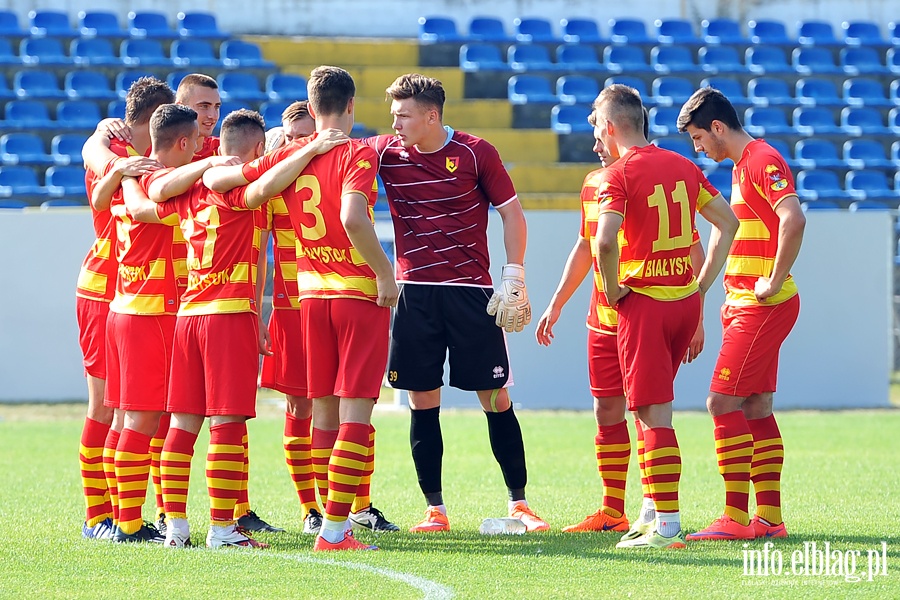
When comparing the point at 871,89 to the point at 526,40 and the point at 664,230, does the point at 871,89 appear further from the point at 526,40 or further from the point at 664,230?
the point at 664,230

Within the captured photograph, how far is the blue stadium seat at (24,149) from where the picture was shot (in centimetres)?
1719

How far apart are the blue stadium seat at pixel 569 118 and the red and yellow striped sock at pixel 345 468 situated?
13.8m

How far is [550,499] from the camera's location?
26.0 ft

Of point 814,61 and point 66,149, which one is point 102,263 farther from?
point 814,61

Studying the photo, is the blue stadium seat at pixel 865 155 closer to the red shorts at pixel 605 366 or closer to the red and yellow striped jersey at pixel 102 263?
the red shorts at pixel 605 366

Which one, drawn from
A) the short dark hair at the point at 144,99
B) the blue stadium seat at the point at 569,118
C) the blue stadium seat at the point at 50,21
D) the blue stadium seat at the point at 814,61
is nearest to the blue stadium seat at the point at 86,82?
the blue stadium seat at the point at 50,21

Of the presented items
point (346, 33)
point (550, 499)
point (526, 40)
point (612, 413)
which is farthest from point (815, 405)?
point (346, 33)

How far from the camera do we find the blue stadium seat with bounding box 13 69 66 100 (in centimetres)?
1816

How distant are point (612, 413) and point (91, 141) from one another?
3179mm

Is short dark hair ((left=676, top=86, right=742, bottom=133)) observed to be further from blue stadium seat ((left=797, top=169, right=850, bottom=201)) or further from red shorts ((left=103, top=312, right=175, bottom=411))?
→ blue stadium seat ((left=797, top=169, right=850, bottom=201))

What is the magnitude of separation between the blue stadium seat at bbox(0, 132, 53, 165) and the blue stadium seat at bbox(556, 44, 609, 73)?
823cm

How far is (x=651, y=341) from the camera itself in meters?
6.04

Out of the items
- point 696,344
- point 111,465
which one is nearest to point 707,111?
point 696,344

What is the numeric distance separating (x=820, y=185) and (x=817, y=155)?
82 cm
